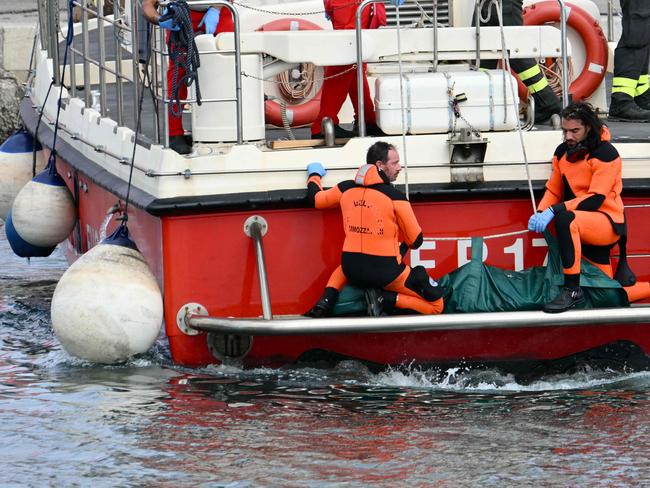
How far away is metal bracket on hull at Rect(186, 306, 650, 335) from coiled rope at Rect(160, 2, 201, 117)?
100cm

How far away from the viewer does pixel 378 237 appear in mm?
6008

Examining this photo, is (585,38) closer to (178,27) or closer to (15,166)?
(178,27)

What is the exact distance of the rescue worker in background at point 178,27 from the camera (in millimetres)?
6320

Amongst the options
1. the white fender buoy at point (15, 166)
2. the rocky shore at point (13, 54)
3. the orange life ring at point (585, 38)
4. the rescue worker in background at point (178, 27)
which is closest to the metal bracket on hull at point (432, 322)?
the rescue worker in background at point (178, 27)

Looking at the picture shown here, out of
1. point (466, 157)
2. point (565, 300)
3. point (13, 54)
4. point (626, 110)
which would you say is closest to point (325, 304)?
point (466, 157)

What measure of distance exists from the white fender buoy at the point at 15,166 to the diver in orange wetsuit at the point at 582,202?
450 centimetres

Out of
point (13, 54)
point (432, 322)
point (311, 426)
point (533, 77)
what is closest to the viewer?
point (311, 426)

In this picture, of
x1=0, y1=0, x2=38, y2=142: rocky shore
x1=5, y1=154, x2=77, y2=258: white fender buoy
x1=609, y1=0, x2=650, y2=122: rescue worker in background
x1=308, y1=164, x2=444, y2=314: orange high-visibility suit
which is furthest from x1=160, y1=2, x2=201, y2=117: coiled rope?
x1=0, y1=0, x2=38, y2=142: rocky shore

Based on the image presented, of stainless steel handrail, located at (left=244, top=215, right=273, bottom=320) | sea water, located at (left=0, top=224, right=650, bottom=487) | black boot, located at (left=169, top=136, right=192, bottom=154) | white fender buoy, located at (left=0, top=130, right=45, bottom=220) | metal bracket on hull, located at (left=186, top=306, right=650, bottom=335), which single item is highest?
black boot, located at (left=169, top=136, right=192, bottom=154)

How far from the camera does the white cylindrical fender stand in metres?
8.19

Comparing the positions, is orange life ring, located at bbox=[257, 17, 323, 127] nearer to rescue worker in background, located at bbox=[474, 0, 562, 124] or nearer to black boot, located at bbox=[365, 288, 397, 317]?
rescue worker in background, located at bbox=[474, 0, 562, 124]

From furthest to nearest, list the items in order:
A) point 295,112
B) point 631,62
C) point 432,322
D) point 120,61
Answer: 1. point 295,112
2. point 631,62
3. point 120,61
4. point 432,322

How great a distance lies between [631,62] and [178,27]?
109 inches

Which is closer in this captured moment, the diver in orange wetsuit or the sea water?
the sea water
